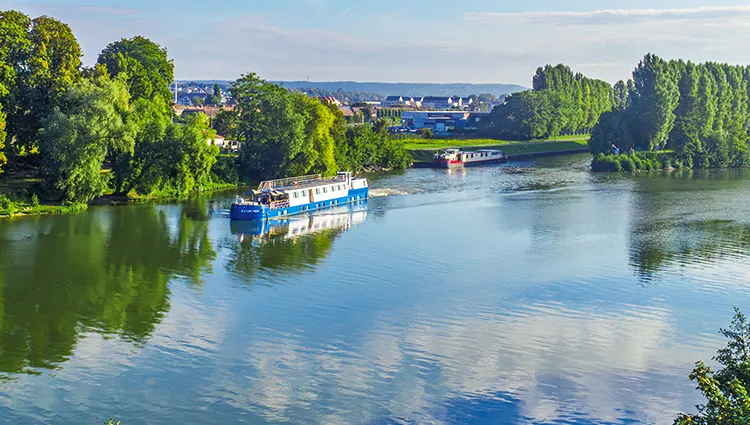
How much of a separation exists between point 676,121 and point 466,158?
19960 mm

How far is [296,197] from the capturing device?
47.5 m

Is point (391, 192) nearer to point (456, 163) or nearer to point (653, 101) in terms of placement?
point (456, 163)

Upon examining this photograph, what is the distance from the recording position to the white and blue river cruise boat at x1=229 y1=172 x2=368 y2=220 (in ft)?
144

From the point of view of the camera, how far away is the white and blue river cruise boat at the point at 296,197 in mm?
43894

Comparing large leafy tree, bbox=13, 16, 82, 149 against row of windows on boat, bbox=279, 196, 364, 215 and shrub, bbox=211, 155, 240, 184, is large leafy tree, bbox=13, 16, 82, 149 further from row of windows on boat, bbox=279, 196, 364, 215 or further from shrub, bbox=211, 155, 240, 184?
row of windows on boat, bbox=279, 196, 364, 215

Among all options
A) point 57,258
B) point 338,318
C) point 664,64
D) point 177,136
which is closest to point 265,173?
point 177,136

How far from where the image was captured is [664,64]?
7838 centimetres

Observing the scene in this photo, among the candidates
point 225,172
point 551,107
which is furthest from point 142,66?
point 551,107

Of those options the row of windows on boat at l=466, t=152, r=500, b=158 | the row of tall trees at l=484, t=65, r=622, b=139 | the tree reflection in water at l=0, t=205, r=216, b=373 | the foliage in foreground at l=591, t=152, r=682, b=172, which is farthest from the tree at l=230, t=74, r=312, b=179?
the row of tall trees at l=484, t=65, r=622, b=139

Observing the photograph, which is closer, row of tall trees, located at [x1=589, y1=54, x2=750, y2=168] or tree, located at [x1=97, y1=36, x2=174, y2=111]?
tree, located at [x1=97, y1=36, x2=174, y2=111]

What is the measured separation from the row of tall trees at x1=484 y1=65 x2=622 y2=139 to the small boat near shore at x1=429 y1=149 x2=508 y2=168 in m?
16.0

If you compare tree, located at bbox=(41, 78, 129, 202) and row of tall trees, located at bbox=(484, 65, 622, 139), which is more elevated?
row of tall trees, located at bbox=(484, 65, 622, 139)

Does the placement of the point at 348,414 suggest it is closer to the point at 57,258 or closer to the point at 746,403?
the point at 746,403

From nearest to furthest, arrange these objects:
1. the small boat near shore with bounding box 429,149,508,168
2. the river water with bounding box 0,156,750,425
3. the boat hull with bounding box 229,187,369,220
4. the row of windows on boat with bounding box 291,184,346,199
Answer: the river water with bounding box 0,156,750,425 → the boat hull with bounding box 229,187,369,220 → the row of windows on boat with bounding box 291,184,346,199 → the small boat near shore with bounding box 429,149,508,168
